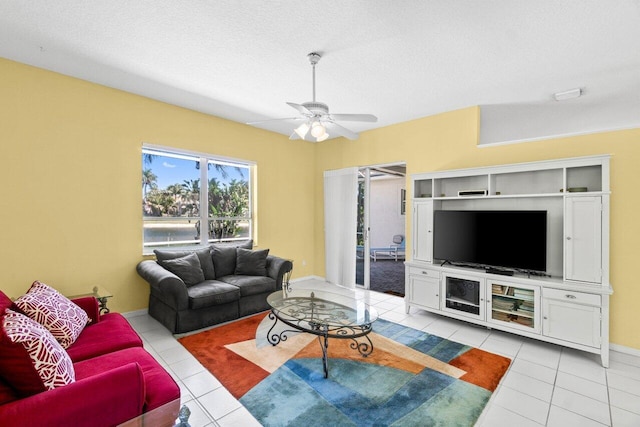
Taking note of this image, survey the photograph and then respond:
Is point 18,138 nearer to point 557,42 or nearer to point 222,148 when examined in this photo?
point 222,148

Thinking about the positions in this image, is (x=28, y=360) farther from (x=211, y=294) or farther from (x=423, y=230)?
(x=423, y=230)

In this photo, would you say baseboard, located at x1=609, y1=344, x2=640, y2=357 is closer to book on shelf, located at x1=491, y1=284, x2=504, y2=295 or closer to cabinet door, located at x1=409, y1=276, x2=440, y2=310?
book on shelf, located at x1=491, y1=284, x2=504, y2=295

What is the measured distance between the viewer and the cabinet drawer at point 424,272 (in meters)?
3.80

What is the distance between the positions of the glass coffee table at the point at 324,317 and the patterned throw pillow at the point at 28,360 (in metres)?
1.60

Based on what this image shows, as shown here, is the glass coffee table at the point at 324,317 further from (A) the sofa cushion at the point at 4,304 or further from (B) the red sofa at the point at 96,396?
(A) the sofa cushion at the point at 4,304

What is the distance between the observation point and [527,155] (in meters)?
3.55

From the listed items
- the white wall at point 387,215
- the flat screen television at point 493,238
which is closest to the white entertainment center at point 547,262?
the flat screen television at point 493,238

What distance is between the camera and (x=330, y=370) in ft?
8.51

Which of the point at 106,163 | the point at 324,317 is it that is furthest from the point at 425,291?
the point at 106,163

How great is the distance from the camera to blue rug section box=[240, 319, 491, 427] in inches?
79.0

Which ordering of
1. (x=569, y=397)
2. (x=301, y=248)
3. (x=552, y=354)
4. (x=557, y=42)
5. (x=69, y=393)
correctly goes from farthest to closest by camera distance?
(x=301, y=248) → (x=552, y=354) → (x=557, y=42) → (x=569, y=397) → (x=69, y=393)

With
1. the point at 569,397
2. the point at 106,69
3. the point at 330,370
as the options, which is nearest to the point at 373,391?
the point at 330,370

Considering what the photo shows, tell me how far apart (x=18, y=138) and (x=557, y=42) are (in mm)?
5111

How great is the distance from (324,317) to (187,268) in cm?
190
